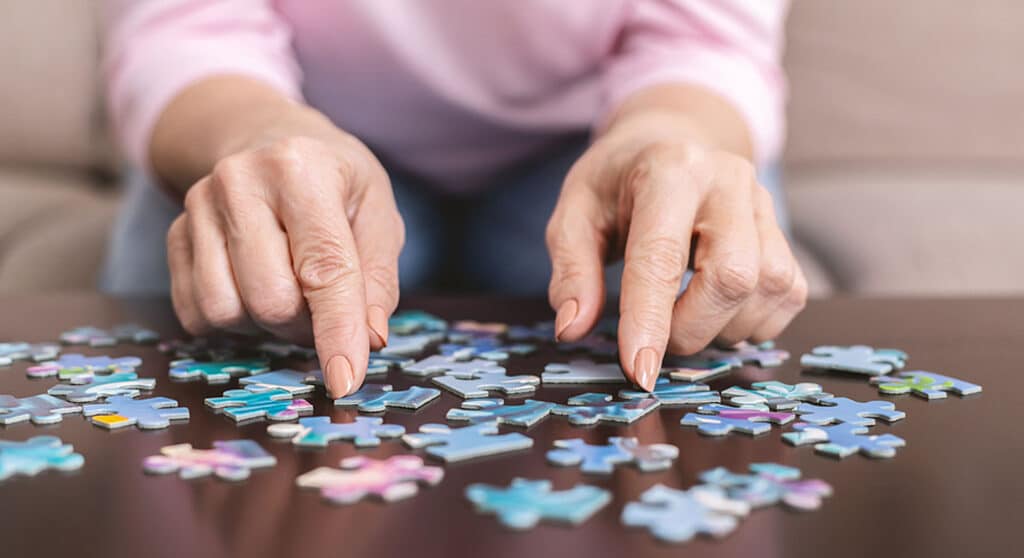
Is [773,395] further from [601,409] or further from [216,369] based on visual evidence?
[216,369]

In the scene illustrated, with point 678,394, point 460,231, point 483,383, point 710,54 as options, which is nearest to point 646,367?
point 678,394

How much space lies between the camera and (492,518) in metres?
0.50

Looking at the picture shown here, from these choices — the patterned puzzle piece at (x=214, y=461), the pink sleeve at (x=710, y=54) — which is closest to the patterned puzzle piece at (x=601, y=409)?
the patterned puzzle piece at (x=214, y=461)

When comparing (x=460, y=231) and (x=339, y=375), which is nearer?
(x=339, y=375)

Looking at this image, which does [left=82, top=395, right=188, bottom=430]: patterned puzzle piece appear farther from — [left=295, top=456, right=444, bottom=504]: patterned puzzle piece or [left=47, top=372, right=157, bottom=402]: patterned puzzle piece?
[left=295, top=456, right=444, bottom=504]: patterned puzzle piece

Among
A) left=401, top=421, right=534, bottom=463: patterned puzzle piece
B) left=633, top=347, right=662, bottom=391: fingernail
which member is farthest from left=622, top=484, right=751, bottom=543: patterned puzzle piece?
left=633, top=347, right=662, bottom=391: fingernail

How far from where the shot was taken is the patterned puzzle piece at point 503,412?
0.67m

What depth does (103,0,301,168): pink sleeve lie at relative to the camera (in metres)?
1.37

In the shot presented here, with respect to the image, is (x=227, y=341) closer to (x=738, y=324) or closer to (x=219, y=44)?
(x=738, y=324)

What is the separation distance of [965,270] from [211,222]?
6.25 feet

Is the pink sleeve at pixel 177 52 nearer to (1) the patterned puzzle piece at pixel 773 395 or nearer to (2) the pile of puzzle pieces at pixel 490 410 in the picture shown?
(2) the pile of puzzle pieces at pixel 490 410

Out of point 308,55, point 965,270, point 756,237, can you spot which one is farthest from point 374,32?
point 965,270

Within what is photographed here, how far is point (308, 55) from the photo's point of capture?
160cm

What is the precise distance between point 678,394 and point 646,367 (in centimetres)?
3
